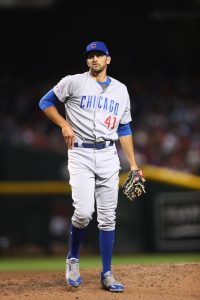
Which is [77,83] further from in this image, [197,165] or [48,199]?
[197,165]

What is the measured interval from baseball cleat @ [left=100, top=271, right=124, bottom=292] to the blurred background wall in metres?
4.64

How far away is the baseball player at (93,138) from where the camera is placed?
15.9 feet

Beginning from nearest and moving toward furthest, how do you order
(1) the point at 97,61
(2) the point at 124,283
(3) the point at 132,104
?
(1) the point at 97,61 → (2) the point at 124,283 → (3) the point at 132,104

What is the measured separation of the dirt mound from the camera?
15.6 feet

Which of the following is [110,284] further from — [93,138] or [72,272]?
[93,138]

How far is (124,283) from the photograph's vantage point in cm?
520

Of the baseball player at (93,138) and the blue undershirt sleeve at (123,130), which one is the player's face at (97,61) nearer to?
the baseball player at (93,138)

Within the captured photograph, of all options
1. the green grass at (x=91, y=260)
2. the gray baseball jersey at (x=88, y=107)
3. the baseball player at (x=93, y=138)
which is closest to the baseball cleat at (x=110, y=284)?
the baseball player at (x=93, y=138)

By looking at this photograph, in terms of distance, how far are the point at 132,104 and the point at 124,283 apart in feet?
29.2

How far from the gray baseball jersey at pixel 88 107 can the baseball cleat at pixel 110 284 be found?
1001 millimetres

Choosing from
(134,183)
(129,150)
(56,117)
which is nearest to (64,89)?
(56,117)

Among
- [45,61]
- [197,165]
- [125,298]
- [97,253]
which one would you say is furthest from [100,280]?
[45,61]

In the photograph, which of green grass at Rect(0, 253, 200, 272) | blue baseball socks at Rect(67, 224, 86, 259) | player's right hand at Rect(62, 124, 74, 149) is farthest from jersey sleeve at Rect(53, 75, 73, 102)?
green grass at Rect(0, 253, 200, 272)

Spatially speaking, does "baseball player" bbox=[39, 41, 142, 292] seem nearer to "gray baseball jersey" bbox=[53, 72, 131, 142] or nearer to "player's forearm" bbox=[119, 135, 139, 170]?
"gray baseball jersey" bbox=[53, 72, 131, 142]
